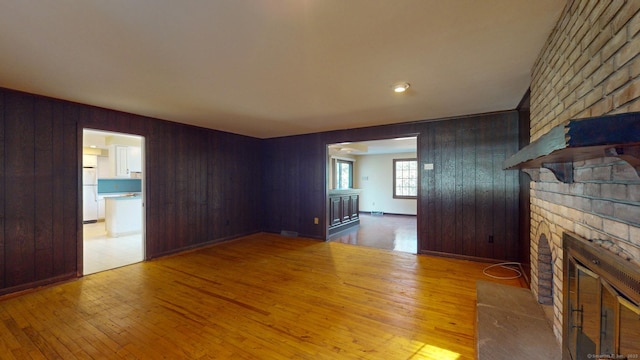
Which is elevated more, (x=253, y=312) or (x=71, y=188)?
(x=71, y=188)

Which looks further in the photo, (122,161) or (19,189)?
(122,161)

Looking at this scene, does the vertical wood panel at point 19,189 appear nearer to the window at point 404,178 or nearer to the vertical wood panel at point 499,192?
the vertical wood panel at point 499,192

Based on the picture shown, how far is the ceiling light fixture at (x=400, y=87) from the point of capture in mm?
2839

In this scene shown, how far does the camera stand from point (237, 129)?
17.5 ft

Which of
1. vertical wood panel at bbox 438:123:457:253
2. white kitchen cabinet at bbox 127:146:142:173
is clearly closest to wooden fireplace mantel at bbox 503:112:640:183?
vertical wood panel at bbox 438:123:457:253

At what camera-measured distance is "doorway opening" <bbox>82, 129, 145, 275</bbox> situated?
218 inches

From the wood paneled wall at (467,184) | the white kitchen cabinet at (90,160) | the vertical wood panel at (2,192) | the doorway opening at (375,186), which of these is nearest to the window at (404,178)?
the doorway opening at (375,186)

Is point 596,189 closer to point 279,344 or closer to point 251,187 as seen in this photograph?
point 279,344

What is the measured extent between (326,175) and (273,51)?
12.0 feet

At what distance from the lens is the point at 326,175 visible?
5613mm

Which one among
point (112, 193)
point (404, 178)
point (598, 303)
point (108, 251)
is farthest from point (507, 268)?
point (112, 193)

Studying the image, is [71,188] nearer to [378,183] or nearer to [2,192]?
[2,192]

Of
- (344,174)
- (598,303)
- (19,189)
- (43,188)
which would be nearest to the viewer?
(598,303)

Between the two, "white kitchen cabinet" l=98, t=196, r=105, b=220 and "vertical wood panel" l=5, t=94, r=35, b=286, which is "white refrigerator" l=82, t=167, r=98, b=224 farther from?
"vertical wood panel" l=5, t=94, r=35, b=286
